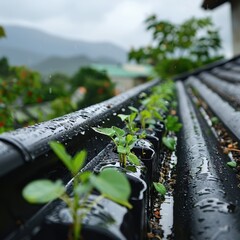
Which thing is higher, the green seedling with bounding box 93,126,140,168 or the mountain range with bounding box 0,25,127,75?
the mountain range with bounding box 0,25,127,75

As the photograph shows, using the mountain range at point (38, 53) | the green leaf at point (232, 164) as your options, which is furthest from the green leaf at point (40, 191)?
the mountain range at point (38, 53)

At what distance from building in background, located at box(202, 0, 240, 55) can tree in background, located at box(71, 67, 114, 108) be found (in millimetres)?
15580

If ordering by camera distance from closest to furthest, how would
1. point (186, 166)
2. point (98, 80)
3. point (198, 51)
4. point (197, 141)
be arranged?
point (186, 166) < point (197, 141) < point (198, 51) < point (98, 80)

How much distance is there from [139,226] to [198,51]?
1408 cm

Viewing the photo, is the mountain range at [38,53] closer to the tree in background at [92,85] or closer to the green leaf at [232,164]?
the tree in background at [92,85]

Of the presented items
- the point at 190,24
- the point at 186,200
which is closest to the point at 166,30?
the point at 190,24

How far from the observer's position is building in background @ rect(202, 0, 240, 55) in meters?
8.17

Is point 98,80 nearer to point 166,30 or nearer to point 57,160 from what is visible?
point 166,30

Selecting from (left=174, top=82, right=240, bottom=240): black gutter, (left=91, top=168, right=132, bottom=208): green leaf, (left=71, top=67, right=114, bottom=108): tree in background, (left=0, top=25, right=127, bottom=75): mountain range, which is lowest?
(left=71, top=67, right=114, bottom=108): tree in background

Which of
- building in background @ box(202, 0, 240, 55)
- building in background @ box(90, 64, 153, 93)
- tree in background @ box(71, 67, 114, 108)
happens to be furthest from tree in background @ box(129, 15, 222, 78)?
building in background @ box(90, 64, 153, 93)

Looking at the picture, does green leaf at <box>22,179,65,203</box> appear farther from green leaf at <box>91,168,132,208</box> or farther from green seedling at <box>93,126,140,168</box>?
green seedling at <box>93,126,140,168</box>

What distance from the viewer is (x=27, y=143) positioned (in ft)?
2.60

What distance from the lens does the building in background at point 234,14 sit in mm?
8170

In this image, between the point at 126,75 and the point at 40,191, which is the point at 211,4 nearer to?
the point at 40,191
